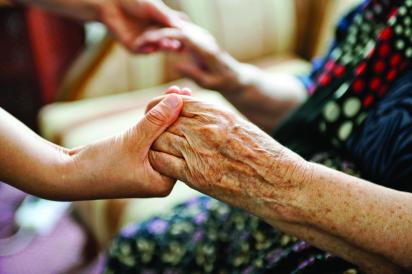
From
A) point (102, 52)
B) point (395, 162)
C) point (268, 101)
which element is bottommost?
point (102, 52)

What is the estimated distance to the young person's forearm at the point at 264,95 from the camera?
1.09m

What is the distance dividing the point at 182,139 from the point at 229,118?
3.2 inches

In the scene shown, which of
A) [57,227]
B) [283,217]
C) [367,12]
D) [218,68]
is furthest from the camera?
[57,227]

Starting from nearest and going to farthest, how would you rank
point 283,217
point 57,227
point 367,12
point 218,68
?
point 283,217
point 367,12
point 218,68
point 57,227

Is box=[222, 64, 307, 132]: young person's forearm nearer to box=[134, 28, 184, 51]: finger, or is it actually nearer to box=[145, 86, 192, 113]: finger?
box=[134, 28, 184, 51]: finger

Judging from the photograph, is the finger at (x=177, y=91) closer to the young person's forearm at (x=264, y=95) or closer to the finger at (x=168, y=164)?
the finger at (x=168, y=164)

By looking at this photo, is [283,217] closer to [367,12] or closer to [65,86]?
[367,12]

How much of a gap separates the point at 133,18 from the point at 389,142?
70cm

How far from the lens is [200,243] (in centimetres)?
86

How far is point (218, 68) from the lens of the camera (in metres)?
1.04

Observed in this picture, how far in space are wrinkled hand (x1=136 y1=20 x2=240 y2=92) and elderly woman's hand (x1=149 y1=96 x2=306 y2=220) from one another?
1.28 ft

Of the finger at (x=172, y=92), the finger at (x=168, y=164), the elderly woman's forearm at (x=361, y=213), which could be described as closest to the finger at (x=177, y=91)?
the finger at (x=172, y=92)

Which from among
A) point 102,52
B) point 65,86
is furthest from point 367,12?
point 65,86

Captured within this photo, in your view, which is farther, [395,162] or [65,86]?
[65,86]
